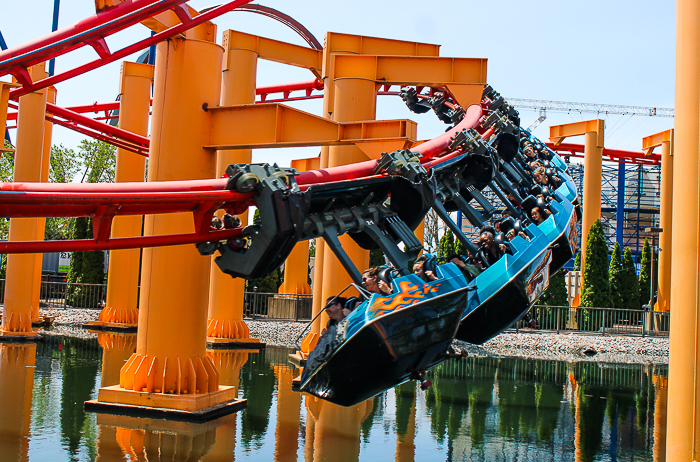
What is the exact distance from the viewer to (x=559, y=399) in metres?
11.7

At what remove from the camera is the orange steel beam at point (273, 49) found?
1554cm

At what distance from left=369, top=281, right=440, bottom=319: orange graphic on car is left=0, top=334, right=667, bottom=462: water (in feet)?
7.77

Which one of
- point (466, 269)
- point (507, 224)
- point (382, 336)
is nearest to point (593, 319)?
point (507, 224)

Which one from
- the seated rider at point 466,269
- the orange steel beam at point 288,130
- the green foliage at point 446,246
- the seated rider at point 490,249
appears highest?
the orange steel beam at point 288,130

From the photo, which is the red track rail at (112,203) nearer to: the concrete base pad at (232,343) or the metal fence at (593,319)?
the concrete base pad at (232,343)

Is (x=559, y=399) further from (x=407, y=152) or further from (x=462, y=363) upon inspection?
(x=407, y=152)

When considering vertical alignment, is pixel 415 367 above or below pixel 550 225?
→ below

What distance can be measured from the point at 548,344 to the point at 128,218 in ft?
38.9

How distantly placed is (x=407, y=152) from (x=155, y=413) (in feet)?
15.1

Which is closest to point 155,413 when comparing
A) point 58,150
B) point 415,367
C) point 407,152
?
point 415,367

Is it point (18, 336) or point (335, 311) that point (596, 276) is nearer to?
point (18, 336)

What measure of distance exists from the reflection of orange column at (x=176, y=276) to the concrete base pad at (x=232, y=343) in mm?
6362

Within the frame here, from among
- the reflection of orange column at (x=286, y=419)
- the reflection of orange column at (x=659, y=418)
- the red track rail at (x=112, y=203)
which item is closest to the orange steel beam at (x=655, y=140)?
the reflection of orange column at (x=659, y=418)

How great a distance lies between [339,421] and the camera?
30.4ft
